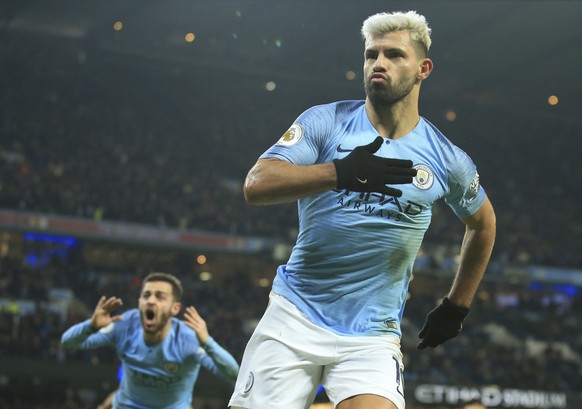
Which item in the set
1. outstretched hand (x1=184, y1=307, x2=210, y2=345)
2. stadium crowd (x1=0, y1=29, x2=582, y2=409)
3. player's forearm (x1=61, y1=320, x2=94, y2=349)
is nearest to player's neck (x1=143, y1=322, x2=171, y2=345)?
outstretched hand (x1=184, y1=307, x2=210, y2=345)

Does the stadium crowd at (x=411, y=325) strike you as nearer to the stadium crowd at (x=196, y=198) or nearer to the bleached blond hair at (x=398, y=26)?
the stadium crowd at (x=196, y=198)

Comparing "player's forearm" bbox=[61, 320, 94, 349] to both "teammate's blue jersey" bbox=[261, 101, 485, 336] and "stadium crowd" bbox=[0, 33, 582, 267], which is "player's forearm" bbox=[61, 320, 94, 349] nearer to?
"teammate's blue jersey" bbox=[261, 101, 485, 336]

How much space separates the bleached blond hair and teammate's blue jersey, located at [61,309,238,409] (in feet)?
12.6


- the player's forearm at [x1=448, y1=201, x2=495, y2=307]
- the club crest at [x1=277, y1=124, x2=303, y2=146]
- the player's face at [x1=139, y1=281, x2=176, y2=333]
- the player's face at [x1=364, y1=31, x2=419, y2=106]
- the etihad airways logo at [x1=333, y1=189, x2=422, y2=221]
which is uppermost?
the player's face at [x1=364, y1=31, x2=419, y2=106]

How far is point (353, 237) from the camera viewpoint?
380 centimetres

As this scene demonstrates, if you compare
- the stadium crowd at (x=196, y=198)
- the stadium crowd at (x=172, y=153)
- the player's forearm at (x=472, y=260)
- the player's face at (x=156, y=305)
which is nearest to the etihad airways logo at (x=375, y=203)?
the player's forearm at (x=472, y=260)

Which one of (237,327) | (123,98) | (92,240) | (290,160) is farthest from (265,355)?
(123,98)

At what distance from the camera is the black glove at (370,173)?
3324 mm

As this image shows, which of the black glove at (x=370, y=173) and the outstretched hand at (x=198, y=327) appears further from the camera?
the outstretched hand at (x=198, y=327)

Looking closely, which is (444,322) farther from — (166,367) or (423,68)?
(166,367)

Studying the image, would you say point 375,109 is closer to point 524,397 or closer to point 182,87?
point 524,397

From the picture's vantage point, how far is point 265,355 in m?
3.76

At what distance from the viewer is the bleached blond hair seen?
13.0 ft

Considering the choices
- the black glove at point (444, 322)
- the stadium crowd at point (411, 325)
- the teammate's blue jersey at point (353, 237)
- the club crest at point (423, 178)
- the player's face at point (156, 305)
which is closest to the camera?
the teammate's blue jersey at point (353, 237)
